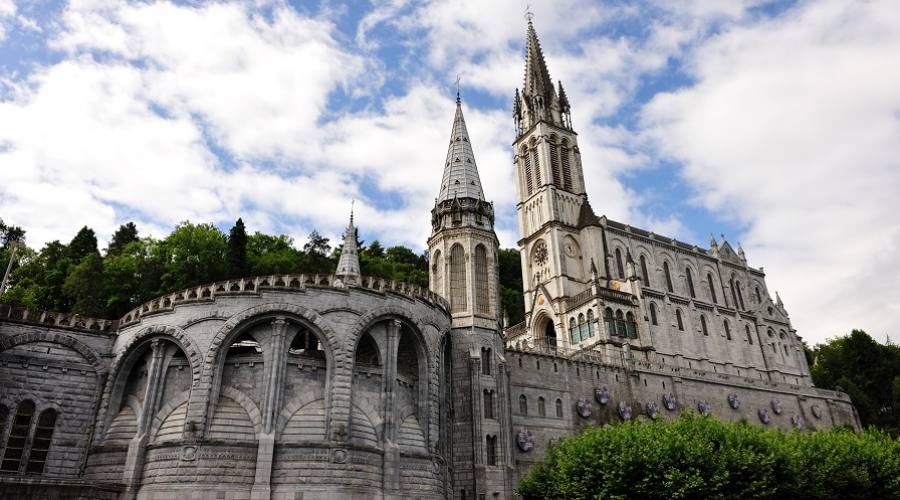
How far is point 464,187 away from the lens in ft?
140

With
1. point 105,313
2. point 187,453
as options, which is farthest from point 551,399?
point 105,313

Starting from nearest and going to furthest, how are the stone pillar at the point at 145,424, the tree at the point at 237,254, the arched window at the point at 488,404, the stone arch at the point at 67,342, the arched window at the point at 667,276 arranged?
the stone pillar at the point at 145,424, the stone arch at the point at 67,342, the arched window at the point at 488,404, the tree at the point at 237,254, the arched window at the point at 667,276

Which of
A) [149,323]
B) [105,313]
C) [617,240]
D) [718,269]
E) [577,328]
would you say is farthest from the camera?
[718,269]

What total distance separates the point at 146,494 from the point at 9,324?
11697 mm

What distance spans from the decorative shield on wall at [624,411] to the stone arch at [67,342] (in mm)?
33516

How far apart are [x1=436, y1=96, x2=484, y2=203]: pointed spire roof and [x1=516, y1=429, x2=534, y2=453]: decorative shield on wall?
51.8ft

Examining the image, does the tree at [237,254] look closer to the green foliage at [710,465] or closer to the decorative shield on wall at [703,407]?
the green foliage at [710,465]

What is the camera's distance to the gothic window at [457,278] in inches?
1534

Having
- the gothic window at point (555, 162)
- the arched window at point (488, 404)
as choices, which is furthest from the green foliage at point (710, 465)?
the gothic window at point (555, 162)

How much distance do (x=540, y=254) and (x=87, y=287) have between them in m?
42.0

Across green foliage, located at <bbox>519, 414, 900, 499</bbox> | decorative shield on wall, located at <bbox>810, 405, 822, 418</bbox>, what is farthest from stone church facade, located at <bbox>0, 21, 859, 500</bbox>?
decorative shield on wall, located at <bbox>810, 405, 822, 418</bbox>

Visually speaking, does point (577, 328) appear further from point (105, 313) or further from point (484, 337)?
point (105, 313)

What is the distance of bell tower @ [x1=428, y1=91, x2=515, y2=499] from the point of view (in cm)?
3425

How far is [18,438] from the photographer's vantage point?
97.0ft
